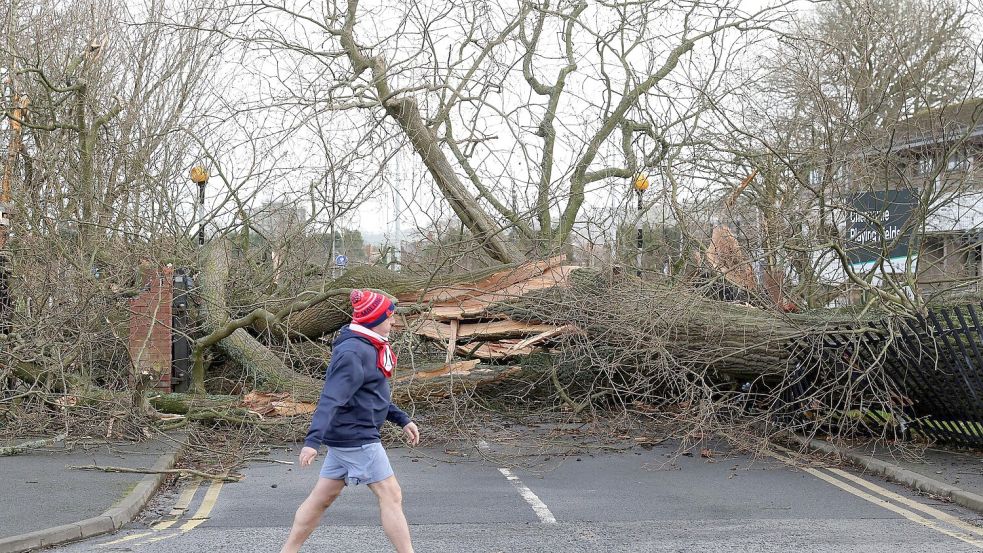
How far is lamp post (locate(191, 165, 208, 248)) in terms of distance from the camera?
11.0 meters

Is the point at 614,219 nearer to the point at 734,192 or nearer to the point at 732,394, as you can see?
the point at 734,192

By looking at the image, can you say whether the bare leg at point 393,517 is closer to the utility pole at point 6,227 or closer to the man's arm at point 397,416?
the man's arm at point 397,416

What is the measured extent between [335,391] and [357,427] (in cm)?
25

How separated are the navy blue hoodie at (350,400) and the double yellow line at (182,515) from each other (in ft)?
5.92

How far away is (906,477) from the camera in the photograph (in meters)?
7.81

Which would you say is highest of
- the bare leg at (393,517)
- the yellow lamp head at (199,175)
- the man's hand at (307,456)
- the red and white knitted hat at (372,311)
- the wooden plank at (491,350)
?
the yellow lamp head at (199,175)

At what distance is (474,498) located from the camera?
23.8 feet

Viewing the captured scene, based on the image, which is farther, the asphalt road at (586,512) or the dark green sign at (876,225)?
the dark green sign at (876,225)

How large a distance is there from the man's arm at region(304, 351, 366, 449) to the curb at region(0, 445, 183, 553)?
6.66 feet

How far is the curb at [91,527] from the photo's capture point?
210 inches

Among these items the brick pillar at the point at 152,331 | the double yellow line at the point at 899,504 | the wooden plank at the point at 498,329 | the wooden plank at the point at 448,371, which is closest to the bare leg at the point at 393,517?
the double yellow line at the point at 899,504

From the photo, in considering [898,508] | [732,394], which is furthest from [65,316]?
[898,508]

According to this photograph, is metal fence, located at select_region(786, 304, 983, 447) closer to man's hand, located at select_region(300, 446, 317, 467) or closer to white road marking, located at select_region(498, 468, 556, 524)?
white road marking, located at select_region(498, 468, 556, 524)

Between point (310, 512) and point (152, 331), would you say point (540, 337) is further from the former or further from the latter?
point (310, 512)
